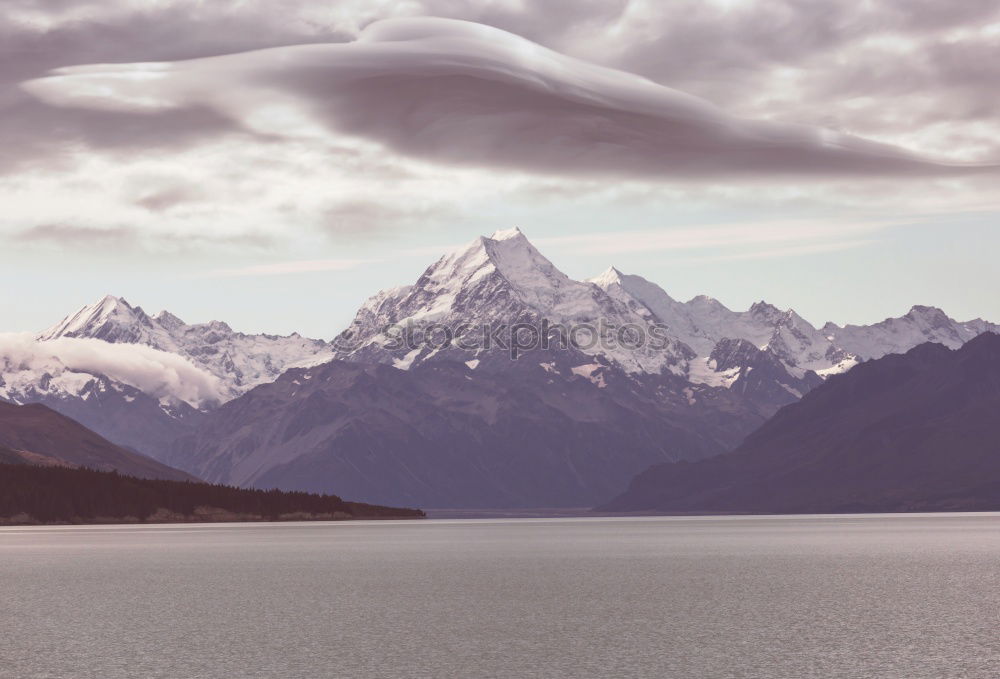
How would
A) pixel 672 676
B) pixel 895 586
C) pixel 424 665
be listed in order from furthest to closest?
pixel 895 586
pixel 424 665
pixel 672 676

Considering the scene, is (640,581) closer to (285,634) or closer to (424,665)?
(285,634)

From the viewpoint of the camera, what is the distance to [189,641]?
60.4 metres

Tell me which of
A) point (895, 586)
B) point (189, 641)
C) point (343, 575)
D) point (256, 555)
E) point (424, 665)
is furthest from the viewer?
point (256, 555)

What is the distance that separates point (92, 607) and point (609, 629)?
32.7m

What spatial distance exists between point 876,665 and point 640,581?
52.2m

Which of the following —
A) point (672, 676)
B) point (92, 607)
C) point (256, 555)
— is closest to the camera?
point (672, 676)

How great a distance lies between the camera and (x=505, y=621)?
69438mm

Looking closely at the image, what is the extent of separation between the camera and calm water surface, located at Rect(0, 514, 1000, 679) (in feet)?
169

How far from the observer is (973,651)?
5431 cm

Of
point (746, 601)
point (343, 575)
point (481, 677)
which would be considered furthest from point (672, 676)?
point (343, 575)

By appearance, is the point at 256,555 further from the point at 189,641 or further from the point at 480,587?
the point at 189,641

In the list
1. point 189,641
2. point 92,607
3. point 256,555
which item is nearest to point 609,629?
point 189,641

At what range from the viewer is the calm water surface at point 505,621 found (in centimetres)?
5162

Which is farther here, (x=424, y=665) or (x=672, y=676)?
(x=424, y=665)
